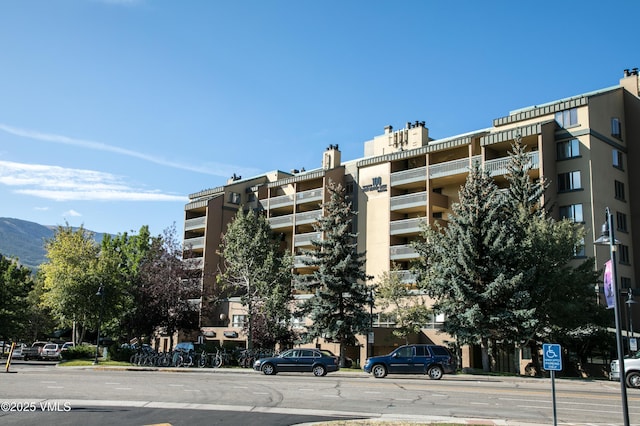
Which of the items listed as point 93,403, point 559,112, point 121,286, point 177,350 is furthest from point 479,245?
point 121,286

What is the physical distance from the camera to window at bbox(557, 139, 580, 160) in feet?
139

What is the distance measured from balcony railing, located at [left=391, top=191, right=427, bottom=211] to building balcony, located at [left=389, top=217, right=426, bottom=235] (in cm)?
123

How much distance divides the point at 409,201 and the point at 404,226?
220 cm

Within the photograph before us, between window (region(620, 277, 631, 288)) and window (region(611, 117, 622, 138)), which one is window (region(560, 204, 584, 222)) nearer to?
window (region(620, 277, 631, 288))

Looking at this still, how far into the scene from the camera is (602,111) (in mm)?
44125

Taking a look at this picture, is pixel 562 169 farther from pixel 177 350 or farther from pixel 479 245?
pixel 177 350

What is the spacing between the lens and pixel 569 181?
4269 cm

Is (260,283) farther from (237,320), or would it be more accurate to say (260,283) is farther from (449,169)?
(449,169)

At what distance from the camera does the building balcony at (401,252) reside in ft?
158

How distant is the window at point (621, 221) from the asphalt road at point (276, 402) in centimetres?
2541

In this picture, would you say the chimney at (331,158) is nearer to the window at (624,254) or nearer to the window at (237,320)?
the window at (237,320)

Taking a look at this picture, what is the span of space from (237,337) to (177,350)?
49.3 feet

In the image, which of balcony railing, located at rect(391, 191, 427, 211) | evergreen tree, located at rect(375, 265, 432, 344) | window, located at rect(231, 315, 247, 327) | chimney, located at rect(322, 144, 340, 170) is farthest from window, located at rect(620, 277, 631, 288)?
window, located at rect(231, 315, 247, 327)

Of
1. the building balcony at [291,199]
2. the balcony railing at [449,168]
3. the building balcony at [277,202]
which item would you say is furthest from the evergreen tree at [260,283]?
the balcony railing at [449,168]
